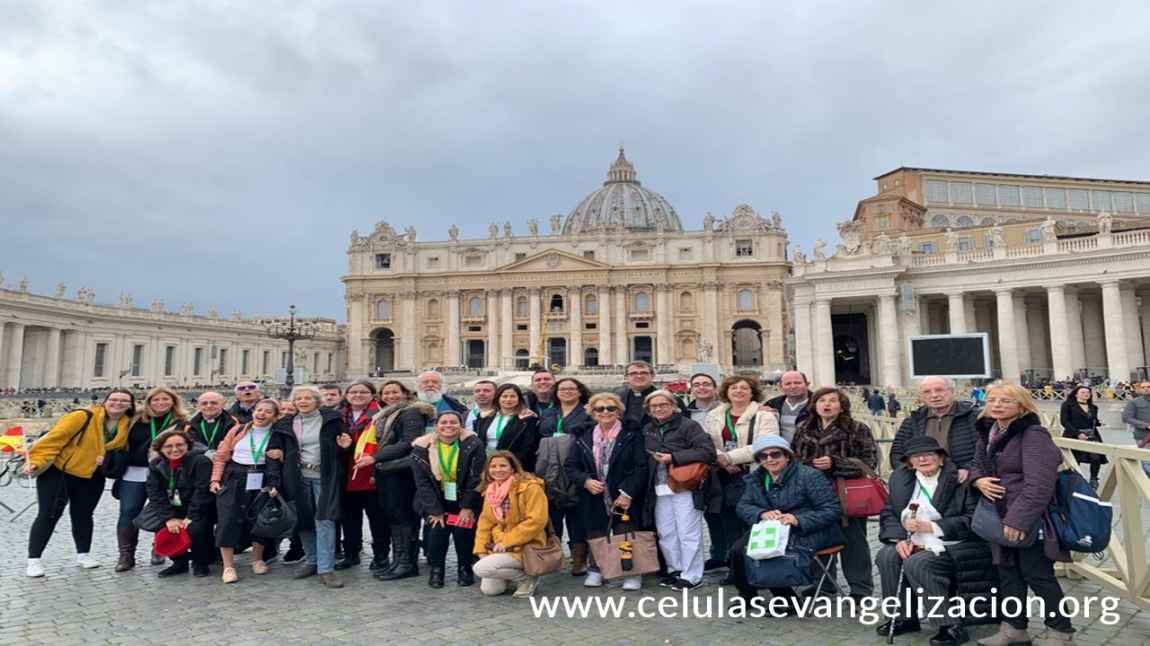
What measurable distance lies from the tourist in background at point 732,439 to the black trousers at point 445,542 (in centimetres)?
228

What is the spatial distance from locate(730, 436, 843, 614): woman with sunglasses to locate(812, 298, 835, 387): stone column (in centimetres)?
2647

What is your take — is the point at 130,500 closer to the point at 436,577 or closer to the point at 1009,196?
the point at 436,577

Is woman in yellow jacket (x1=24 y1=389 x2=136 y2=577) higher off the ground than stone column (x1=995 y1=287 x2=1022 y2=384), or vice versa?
stone column (x1=995 y1=287 x2=1022 y2=384)

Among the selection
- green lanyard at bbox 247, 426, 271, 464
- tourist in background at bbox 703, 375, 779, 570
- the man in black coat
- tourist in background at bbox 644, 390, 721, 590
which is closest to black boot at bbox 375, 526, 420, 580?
green lanyard at bbox 247, 426, 271, 464

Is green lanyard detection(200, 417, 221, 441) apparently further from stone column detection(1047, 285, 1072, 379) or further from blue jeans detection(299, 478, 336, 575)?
stone column detection(1047, 285, 1072, 379)

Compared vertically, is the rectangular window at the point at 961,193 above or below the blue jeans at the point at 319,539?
above

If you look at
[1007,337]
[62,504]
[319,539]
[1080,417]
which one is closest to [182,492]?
[62,504]

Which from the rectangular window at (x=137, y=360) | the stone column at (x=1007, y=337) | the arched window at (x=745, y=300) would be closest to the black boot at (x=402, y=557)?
the stone column at (x=1007, y=337)

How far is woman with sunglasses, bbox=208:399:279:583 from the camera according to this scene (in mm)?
6109

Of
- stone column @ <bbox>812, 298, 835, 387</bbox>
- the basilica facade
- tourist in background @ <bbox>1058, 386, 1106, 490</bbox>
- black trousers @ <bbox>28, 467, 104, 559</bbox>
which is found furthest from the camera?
the basilica facade

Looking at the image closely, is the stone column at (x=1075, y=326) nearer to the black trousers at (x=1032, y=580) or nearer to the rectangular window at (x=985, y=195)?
the rectangular window at (x=985, y=195)

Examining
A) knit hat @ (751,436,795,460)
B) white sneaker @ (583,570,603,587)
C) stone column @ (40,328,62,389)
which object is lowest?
white sneaker @ (583,570,603,587)

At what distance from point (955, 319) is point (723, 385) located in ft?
88.5

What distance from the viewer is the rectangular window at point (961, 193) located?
1826 inches
